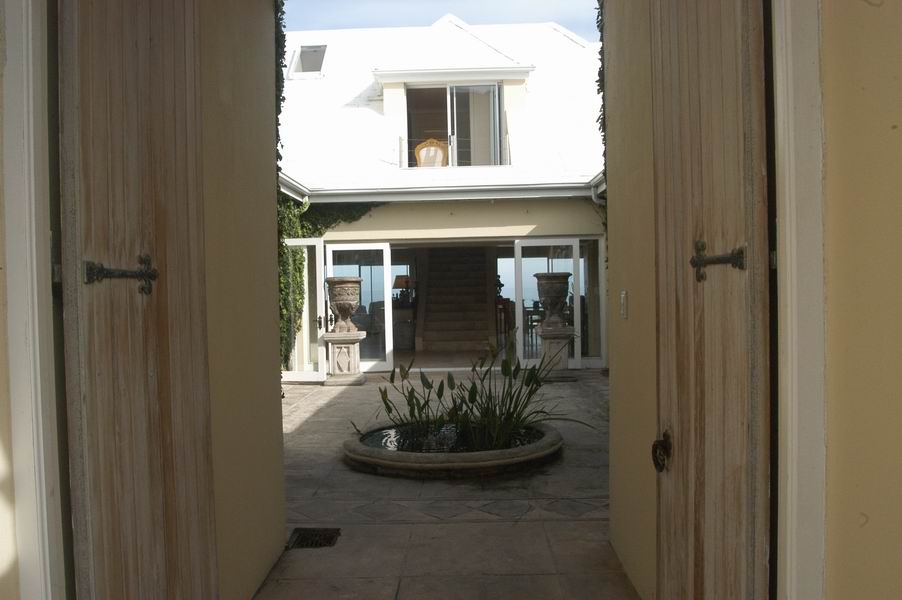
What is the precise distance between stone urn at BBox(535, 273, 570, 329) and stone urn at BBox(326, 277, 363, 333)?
309 cm

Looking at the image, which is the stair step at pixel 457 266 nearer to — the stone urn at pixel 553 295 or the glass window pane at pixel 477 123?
the glass window pane at pixel 477 123

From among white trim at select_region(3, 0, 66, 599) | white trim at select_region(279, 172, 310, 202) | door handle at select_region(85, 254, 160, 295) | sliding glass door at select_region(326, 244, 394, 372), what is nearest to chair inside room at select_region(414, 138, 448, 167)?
sliding glass door at select_region(326, 244, 394, 372)

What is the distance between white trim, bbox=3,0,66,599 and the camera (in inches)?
59.6

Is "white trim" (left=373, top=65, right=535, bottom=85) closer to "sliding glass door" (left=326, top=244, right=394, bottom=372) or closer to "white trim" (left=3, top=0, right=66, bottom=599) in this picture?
"sliding glass door" (left=326, top=244, right=394, bottom=372)

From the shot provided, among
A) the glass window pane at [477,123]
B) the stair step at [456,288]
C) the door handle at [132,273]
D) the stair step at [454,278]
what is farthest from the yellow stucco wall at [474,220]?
the door handle at [132,273]

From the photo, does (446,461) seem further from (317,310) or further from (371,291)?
(371,291)

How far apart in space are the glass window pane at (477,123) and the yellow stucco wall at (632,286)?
9.52m

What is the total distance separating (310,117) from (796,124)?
13.4 metres

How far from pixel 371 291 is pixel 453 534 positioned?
825 cm

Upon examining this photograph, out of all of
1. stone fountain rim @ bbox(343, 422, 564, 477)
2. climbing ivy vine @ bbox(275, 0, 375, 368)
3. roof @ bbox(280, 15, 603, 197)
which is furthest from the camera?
roof @ bbox(280, 15, 603, 197)

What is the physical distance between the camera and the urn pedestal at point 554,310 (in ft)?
37.8

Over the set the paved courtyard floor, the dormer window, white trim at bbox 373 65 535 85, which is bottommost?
the paved courtyard floor

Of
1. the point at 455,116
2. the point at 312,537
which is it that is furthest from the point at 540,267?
the point at 312,537

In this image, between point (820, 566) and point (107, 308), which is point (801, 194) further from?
point (107, 308)
